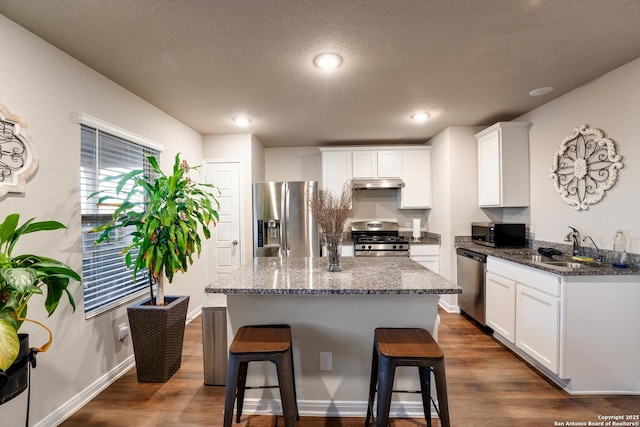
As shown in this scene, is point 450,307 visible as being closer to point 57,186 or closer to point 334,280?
point 334,280

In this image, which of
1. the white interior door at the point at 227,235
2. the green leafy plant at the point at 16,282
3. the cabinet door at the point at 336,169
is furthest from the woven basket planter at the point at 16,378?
the cabinet door at the point at 336,169

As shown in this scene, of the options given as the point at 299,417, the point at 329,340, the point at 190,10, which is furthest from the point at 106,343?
the point at 190,10

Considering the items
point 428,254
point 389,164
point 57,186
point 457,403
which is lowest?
point 457,403

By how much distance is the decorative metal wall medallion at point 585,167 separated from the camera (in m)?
2.30

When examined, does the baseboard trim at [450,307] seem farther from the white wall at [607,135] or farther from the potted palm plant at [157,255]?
the potted palm plant at [157,255]

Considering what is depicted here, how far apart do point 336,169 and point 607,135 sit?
9.68 feet

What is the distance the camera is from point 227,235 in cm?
394

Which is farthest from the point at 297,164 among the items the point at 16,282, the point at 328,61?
the point at 16,282

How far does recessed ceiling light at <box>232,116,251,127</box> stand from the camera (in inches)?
131

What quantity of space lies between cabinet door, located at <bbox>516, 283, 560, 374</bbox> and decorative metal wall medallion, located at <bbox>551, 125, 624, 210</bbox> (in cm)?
99

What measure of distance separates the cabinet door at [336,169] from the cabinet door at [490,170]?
179 centimetres

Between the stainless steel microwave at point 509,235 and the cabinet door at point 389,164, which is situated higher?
the cabinet door at point 389,164

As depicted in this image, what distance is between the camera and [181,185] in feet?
7.75

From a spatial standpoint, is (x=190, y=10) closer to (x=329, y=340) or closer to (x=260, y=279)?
(x=260, y=279)
